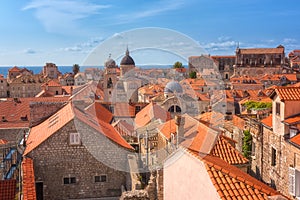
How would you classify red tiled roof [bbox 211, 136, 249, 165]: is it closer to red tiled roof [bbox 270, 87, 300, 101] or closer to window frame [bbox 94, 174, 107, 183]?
red tiled roof [bbox 270, 87, 300, 101]

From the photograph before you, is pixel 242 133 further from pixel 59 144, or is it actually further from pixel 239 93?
pixel 239 93

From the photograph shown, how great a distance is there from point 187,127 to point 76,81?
259ft

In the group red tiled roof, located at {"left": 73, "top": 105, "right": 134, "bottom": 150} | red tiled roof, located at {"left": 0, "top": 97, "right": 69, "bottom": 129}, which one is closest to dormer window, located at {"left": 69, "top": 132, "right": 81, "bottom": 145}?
red tiled roof, located at {"left": 73, "top": 105, "right": 134, "bottom": 150}

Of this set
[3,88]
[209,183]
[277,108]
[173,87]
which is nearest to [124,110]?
[173,87]

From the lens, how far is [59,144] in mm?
14297

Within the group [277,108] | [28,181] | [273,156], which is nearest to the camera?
[28,181]

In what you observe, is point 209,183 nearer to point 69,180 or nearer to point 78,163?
point 78,163

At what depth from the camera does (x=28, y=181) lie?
462 inches

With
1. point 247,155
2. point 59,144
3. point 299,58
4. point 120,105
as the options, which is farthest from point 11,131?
point 299,58

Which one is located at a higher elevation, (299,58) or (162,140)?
(299,58)

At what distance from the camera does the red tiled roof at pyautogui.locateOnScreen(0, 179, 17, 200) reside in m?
11.6

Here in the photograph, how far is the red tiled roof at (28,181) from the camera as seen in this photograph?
35.0ft

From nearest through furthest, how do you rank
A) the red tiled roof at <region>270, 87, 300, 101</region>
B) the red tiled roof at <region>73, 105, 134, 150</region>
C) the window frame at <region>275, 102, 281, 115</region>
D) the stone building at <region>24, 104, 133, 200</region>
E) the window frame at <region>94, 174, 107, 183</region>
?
the red tiled roof at <region>270, 87, 300, 101</region> → the stone building at <region>24, 104, 133, 200</region> → the window frame at <region>275, 102, 281, 115</region> → the window frame at <region>94, 174, 107, 183</region> → the red tiled roof at <region>73, 105, 134, 150</region>

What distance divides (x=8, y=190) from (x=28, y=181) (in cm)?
72
